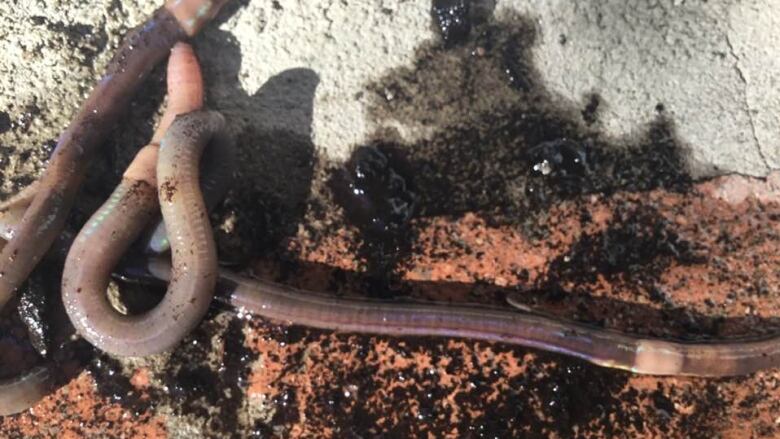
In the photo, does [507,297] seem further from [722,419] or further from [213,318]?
[213,318]

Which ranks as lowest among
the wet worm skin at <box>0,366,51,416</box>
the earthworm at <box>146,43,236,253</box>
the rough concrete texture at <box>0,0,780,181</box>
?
the wet worm skin at <box>0,366,51,416</box>

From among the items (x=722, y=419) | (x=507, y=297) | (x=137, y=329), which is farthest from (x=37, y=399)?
(x=722, y=419)

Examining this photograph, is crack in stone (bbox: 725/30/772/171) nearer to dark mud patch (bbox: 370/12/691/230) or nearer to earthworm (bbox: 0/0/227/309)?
dark mud patch (bbox: 370/12/691/230)

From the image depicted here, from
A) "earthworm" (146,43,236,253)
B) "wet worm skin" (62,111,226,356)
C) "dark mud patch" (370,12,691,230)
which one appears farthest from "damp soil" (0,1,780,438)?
"wet worm skin" (62,111,226,356)

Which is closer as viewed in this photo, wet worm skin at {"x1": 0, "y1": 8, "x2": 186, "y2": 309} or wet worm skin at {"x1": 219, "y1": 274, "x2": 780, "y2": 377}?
wet worm skin at {"x1": 219, "y1": 274, "x2": 780, "y2": 377}

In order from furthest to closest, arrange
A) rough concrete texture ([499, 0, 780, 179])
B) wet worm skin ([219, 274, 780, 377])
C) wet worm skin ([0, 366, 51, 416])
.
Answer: rough concrete texture ([499, 0, 780, 179]), wet worm skin ([0, 366, 51, 416]), wet worm skin ([219, 274, 780, 377])

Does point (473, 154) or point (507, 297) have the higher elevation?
point (473, 154)

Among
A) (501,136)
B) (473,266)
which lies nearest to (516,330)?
(473,266)
